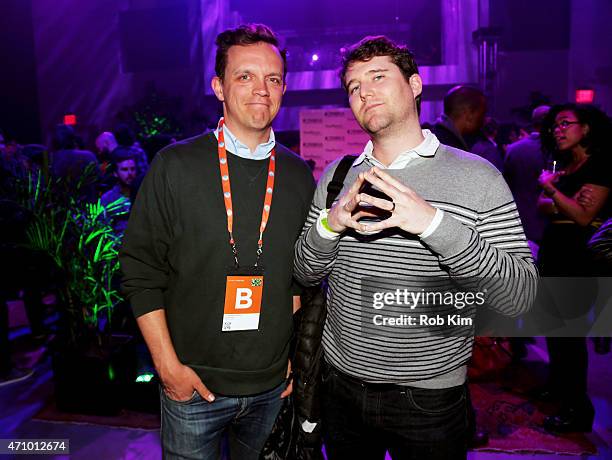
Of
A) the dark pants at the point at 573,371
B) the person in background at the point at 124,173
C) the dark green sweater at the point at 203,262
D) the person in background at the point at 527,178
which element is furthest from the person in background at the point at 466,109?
the person in background at the point at 124,173

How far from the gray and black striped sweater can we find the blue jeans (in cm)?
30

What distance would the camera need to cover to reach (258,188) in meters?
1.60

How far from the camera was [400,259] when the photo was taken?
1.39 meters

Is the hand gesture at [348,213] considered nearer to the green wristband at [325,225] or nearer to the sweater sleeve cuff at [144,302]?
the green wristband at [325,225]

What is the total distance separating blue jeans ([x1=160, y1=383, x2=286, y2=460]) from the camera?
150 cm

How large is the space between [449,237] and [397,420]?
1.81 ft

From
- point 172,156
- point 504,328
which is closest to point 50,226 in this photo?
point 172,156

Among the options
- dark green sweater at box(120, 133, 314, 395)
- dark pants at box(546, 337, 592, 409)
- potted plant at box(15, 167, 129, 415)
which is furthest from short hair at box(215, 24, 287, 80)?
dark pants at box(546, 337, 592, 409)

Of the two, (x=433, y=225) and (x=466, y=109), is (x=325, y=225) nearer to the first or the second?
(x=433, y=225)

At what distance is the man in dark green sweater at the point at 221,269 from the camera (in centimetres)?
150

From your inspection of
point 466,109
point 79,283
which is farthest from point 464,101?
point 79,283

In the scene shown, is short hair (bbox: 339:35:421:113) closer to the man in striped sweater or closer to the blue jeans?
the man in striped sweater

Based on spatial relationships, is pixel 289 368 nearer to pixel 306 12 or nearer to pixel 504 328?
pixel 504 328

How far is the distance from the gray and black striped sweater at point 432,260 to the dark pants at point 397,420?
0.04 meters
